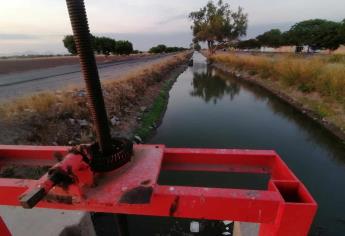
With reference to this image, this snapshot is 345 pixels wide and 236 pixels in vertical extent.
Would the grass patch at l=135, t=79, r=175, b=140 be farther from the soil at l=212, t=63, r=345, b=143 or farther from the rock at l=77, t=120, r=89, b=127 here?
the soil at l=212, t=63, r=345, b=143

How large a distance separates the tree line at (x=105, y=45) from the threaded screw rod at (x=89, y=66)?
4127 cm

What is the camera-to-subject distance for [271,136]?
30.3ft

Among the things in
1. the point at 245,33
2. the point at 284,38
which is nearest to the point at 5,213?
the point at 245,33

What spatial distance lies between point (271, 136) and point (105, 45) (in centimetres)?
4885

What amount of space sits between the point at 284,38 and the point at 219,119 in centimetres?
6473

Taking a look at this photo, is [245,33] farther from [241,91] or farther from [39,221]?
[39,221]

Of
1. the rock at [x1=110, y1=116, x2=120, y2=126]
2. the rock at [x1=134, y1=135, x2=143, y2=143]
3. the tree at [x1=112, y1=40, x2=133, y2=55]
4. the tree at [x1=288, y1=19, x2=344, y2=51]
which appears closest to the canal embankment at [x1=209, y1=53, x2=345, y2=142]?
the rock at [x1=134, y1=135, x2=143, y2=143]

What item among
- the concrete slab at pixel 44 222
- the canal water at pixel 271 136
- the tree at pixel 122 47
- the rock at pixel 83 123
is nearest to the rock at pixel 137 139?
the canal water at pixel 271 136

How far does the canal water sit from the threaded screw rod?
491cm

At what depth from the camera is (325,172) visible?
6.67 m

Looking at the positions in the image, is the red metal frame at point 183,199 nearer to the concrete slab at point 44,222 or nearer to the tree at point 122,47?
the concrete slab at point 44,222

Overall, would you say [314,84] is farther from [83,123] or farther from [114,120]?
[83,123]

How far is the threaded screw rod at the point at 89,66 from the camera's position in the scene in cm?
128

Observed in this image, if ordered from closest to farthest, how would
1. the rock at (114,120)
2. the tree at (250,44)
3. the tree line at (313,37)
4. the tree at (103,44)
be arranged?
1. the rock at (114,120)
2. the tree line at (313,37)
3. the tree at (103,44)
4. the tree at (250,44)
